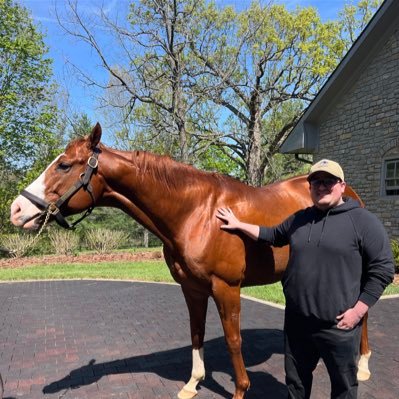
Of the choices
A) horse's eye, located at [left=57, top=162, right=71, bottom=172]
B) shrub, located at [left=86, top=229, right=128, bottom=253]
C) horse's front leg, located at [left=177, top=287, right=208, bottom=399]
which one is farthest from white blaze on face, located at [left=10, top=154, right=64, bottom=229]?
shrub, located at [left=86, top=229, right=128, bottom=253]

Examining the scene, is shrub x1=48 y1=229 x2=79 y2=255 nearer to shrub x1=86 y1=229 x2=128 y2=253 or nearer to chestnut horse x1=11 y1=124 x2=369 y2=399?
shrub x1=86 y1=229 x2=128 y2=253

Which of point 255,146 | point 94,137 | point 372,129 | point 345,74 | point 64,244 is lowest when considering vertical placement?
point 64,244

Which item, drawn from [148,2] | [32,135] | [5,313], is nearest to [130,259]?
[5,313]

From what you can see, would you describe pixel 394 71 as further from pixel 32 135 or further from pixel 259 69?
pixel 32 135

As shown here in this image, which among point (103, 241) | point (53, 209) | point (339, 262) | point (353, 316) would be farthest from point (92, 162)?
point (103, 241)

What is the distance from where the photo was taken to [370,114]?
12.0 m

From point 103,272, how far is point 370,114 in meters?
9.53

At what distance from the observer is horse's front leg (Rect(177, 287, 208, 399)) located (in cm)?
350

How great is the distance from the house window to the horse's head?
1047 cm

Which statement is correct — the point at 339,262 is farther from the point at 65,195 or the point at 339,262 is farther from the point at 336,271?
the point at 65,195

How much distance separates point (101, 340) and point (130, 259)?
8923 mm

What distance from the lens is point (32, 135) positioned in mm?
21250

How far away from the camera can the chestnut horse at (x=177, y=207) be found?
2830 mm

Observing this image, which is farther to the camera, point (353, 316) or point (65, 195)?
point (65, 195)
